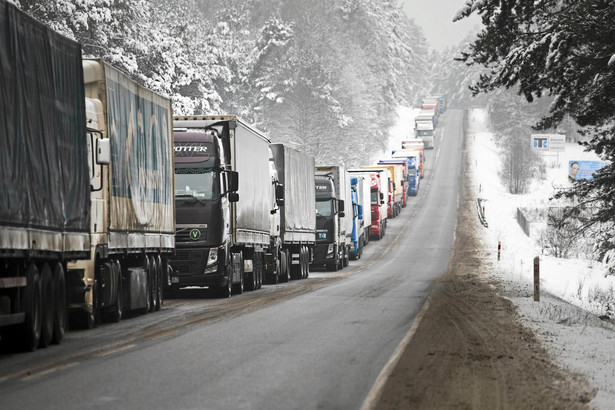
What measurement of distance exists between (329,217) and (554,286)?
877 centimetres

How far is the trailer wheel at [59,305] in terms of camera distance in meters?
13.5

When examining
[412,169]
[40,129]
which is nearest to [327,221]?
[40,129]

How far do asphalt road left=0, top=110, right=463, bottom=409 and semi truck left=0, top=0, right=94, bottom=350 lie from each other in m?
0.52

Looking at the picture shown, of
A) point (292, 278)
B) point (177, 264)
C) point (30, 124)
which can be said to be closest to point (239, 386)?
point (30, 124)

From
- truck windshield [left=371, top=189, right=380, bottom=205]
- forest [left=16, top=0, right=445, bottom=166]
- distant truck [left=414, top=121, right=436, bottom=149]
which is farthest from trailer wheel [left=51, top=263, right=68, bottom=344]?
distant truck [left=414, top=121, right=436, bottom=149]

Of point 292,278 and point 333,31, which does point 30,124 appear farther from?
point 333,31

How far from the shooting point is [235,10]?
12438 centimetres

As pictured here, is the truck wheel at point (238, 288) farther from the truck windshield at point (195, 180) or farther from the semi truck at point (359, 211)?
the semi truck at point (359, 211)

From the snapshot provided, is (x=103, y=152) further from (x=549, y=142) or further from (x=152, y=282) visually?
(x=549, y=142)

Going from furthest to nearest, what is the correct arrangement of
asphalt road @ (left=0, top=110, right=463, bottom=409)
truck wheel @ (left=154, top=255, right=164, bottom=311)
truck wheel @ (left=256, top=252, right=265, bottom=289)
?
truck wheel @ (left=256, top=252, right=265, bottom=289)
truck wheel @ (left=154, top=255, right=164, bottom=311)
asphalt road @ (left=0, top=110, right=463, bottom=409)

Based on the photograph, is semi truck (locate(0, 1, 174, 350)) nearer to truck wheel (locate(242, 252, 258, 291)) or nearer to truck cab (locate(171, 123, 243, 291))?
truck cab (locate(171, 123, 243, 291))

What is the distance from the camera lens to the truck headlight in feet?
75.2

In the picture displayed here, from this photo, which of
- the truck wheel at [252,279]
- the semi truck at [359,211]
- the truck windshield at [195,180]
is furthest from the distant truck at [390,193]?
the truck windshield at [195,180]

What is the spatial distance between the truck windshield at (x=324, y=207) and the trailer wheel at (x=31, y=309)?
28.5m
